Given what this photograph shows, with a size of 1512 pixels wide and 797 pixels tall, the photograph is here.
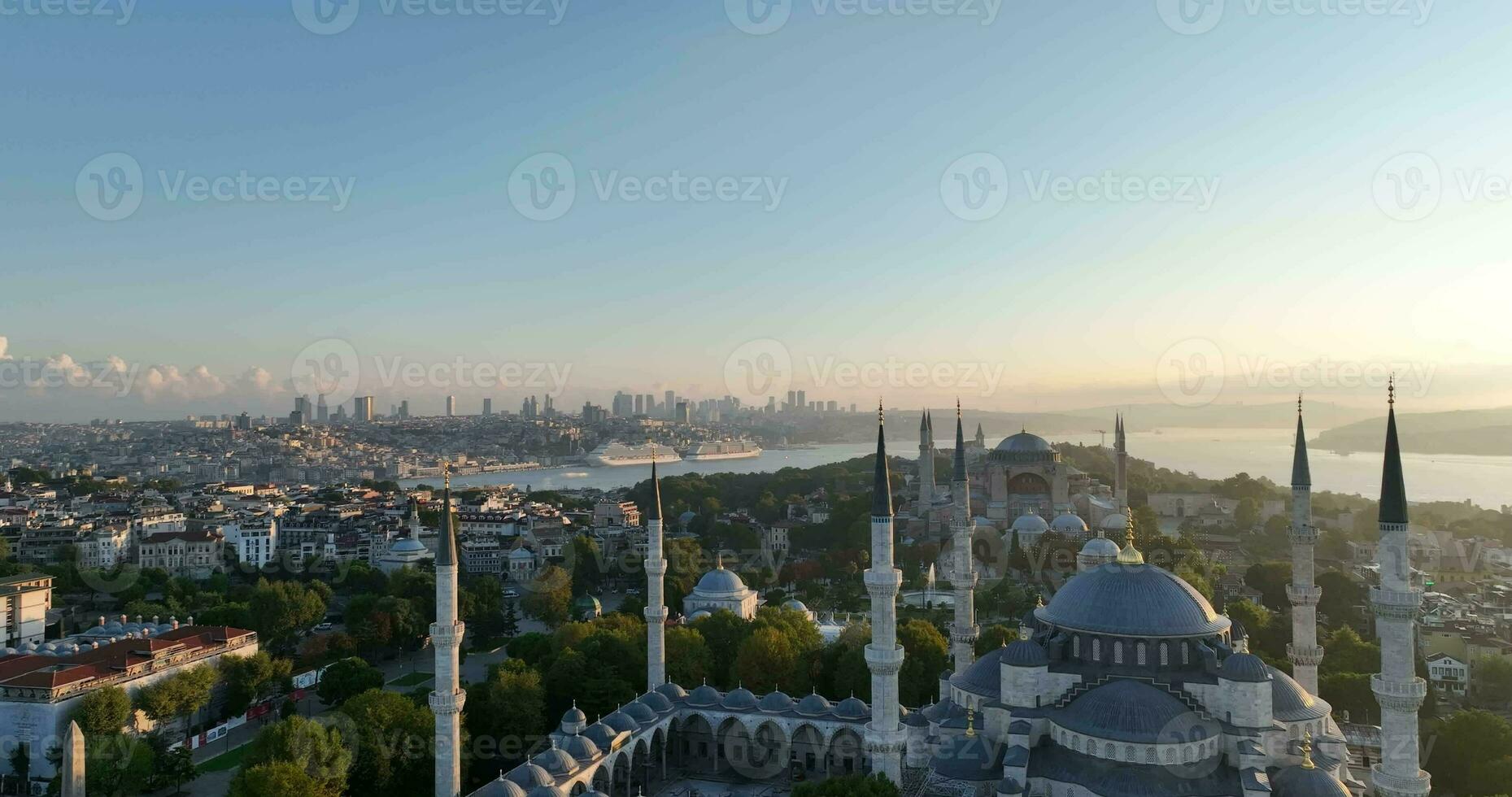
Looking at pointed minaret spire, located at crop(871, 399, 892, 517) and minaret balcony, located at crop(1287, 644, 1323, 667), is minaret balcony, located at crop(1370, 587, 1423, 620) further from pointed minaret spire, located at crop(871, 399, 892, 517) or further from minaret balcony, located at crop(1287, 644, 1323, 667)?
pointed minaret spire, located at crop(871, 399, 892, 517)

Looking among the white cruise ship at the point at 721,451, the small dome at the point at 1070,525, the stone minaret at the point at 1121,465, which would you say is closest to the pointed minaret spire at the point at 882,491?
the small dome at the point at 1070,525

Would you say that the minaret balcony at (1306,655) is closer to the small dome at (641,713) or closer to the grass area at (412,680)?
the small dome at (641,713)

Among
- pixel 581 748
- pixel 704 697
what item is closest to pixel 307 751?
pixel 581 748

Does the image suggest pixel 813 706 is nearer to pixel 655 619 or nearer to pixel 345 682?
pixel 655 619

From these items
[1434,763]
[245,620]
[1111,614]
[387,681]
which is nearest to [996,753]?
[1111,614]

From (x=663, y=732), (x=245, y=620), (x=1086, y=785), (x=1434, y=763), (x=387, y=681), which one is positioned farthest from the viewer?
(x=245, y=620)

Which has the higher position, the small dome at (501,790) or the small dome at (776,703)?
the small dome at (501,790)

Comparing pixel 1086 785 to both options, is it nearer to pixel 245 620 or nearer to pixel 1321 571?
pixel 1321 571
